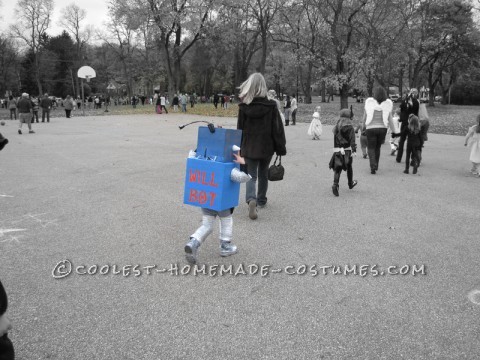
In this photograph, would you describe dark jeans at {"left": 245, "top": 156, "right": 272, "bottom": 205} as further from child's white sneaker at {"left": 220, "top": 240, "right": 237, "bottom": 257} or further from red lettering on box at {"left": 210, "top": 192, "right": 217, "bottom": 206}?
red lettering on box at {"left": 210, "top": 192, "right": 217, "bottom": 206}

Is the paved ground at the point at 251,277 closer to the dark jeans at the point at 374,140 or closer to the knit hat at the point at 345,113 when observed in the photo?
the dark jeans at the point at 374,140

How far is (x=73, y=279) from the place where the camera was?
4.32 meters

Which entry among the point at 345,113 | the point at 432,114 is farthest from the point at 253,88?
the point at 432,114

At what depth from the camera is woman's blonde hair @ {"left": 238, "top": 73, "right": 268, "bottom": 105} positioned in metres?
5.82

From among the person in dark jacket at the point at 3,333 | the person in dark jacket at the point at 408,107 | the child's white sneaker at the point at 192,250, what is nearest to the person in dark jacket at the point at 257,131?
the child's white sneaker at the point at 192,250

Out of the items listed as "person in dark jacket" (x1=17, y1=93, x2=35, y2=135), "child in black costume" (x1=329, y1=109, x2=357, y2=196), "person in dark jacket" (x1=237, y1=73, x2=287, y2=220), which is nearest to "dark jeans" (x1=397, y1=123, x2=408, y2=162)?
"child in black costume" (x1=329, y1=109, x2=357, y2=196)

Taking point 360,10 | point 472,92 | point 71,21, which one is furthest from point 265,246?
point 71,21

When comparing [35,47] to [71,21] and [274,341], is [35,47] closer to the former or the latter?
[71,21]

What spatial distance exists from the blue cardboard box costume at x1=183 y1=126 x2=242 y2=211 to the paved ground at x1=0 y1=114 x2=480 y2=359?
0.70m

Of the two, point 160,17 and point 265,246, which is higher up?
point 160,17

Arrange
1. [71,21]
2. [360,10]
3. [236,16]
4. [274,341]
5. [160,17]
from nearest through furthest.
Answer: [274,341] < [360,10] < [160,17] < [236,16] < [71,21]

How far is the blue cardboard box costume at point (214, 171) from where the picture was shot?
457 centimetres

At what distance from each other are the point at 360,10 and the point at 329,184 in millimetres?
28068

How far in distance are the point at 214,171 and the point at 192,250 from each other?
2.71ft
